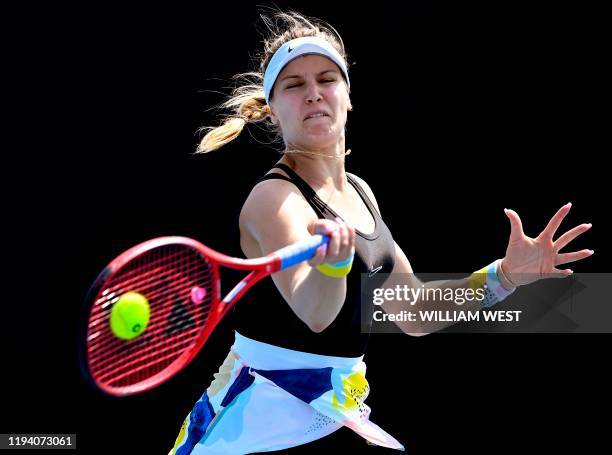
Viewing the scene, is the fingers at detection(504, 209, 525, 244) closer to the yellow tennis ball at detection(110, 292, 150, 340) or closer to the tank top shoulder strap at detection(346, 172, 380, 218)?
the tank top shoulder strap at detection(346, 172, 380, 218)

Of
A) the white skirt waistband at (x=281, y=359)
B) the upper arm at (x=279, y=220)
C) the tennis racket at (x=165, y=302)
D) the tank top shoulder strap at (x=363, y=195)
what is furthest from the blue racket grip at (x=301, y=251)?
the tank top shoulder strap at (x=363, y=195)

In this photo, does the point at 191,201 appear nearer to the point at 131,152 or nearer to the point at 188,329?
the point at 131,152

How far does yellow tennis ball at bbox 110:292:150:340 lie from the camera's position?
188cm

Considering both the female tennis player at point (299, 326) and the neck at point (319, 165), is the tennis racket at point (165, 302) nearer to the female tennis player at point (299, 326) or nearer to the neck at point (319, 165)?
the female tennis player at point (299, 326)

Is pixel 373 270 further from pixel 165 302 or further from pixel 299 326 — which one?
pixel 165 302

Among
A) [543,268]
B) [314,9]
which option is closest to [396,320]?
[543,268]

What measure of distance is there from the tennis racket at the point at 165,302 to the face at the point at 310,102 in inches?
23.3

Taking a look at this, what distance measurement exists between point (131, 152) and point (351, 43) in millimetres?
1043

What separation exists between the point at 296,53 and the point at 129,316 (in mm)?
977

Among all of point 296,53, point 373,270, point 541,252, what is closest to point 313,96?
point 296,53

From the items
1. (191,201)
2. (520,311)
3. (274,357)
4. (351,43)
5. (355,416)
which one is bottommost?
(355,416)

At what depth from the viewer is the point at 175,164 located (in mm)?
3762

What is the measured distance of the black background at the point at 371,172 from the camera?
3717mm

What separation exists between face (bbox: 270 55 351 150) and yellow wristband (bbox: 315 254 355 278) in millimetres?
575
